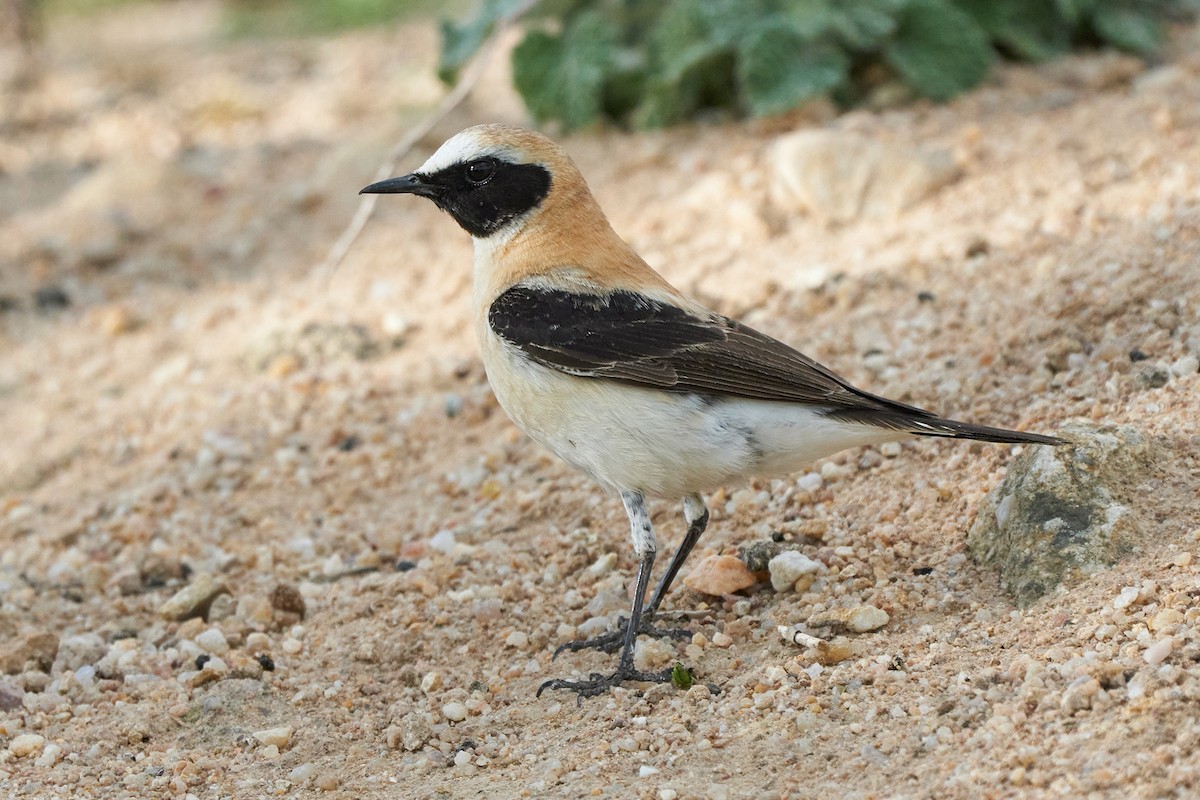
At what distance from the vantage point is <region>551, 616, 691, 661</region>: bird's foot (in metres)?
5.07

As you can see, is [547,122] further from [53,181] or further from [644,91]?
[53,181]

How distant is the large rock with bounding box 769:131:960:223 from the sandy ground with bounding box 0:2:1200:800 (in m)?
0.18

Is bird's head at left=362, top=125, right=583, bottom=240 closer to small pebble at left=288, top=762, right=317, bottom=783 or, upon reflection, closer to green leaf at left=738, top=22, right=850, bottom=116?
small pebble at left=288, top=762, right=317, bottom=783

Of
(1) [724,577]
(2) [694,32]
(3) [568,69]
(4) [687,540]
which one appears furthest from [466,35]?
(1) [724,577]

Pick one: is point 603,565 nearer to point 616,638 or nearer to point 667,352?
point 616,638

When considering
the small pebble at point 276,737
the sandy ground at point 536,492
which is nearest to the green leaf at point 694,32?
the sandy ground at point 536,492

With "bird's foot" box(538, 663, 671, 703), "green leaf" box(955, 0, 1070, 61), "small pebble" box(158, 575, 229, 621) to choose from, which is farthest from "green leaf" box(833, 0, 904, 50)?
"small pebble" box(158, 575, 229, 621)

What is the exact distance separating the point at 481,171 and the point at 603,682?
2154 mm

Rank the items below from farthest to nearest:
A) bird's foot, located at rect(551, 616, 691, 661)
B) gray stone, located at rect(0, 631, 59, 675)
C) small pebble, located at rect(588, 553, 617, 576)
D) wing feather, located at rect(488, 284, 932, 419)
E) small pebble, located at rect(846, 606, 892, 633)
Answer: small pebble, located at rect(588, 553, 617, 576)
gray stone, located at rect(0, 631, 59, 675)
bird's foot, located at rect(551, 616, 691, 661)
wing feather, located at rect(488, 284, 932, 419)
small pebble, located at rect(846, 606, 892, 633)

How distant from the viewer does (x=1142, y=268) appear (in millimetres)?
6180

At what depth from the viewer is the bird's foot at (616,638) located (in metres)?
5.07

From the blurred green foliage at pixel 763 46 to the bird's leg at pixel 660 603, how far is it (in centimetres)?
370

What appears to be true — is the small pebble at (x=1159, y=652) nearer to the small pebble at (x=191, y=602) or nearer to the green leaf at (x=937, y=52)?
the small pebble at (x=191, y=602)

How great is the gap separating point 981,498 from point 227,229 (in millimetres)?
6528
